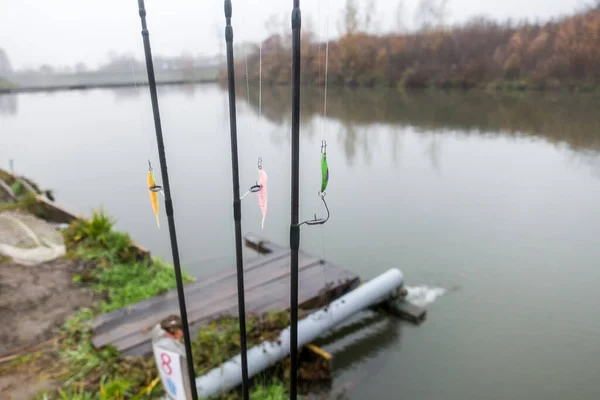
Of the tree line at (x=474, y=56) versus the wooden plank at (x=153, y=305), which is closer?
the wooden plank at (x=153, y=305)

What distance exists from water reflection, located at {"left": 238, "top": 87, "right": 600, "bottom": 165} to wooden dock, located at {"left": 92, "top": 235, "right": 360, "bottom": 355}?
23.1ft

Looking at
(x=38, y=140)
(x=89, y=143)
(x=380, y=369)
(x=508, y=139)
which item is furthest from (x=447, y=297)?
(x=38, y=140)

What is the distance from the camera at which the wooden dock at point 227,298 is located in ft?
12.9

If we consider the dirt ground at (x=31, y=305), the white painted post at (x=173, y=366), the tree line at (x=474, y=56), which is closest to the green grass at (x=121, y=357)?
the dirt ground at (x=31, y=305)

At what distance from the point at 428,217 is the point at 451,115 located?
39.2 ft

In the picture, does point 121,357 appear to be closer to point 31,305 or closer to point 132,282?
point 132,282

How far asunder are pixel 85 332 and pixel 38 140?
1520 cm

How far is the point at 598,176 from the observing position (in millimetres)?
9805

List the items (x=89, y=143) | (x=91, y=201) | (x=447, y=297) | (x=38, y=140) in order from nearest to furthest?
(x=447, y=297) < (x=91, y=201) < (x=89, y=143) < (x=38, y=140)

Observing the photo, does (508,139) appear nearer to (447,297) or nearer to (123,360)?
(447,297)

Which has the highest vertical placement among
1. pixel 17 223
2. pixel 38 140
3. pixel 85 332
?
pixel 17 223

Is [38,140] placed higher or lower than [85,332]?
lower

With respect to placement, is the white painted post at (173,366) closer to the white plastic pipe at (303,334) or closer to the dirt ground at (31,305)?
the white plastic pipe at (303,334)

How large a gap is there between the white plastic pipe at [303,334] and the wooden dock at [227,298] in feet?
0.72
